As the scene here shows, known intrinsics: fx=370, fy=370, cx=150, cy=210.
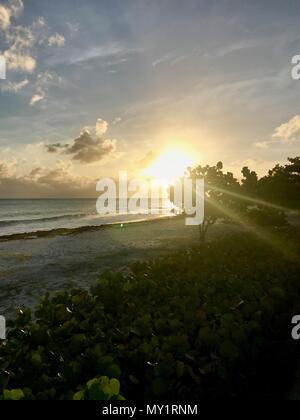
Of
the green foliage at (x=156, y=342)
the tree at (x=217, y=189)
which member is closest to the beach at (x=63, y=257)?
the tree at (x=217, y=189)

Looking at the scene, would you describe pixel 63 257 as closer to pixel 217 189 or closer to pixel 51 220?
pixel 217 189

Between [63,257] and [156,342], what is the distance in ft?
82.1

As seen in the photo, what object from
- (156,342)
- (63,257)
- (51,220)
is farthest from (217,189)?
(51,220)

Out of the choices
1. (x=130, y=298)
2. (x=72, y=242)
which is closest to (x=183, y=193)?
(x=72, y=242)

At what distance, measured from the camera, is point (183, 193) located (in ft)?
95.5

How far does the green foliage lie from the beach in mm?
10802

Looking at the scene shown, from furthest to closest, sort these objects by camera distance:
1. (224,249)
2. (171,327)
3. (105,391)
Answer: (224,249) < (171,327) < (105,391)

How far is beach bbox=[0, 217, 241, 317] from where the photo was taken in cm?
1853

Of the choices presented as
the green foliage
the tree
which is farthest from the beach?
the green foliage

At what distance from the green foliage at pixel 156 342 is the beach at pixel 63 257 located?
10.8 meters

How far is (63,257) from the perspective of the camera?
27.9 meters

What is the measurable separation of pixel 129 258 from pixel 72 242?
38.4ft

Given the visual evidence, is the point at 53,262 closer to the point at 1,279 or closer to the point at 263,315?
the point at 1,279

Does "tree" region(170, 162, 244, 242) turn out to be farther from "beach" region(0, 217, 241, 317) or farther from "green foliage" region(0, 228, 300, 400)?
"green foliage" region(0, 228, 300, 400)
